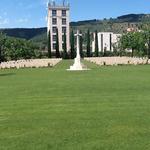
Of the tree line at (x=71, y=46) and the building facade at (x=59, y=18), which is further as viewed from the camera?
the building facade at (x=59, y=18)

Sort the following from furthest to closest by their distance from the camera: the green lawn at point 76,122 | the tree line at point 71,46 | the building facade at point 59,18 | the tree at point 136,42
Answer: the building facade at point 59,18, the tree at point 136,42, the tree line at point 71,46, the green lawn at point 76,122

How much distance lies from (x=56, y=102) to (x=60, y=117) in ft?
10.9

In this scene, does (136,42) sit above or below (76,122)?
above

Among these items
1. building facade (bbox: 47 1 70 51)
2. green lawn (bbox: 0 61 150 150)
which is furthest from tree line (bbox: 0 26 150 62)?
green lawn (bbox: 0 61 150 150)

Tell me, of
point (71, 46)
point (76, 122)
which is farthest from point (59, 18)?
point (76, 122)

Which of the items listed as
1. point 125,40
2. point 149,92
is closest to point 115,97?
point 149,92

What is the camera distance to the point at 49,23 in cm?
15175

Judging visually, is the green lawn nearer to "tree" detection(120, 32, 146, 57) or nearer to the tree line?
the tree line

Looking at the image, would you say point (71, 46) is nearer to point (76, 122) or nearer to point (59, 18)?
point (59, 18)

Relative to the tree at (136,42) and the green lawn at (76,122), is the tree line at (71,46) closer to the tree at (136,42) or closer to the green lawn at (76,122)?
the tree at (136,42)

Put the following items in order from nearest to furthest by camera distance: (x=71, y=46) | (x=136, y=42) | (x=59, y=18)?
1. (x=71, y=46)
2. (x=136, y=42)
3. (x=59, y=18)

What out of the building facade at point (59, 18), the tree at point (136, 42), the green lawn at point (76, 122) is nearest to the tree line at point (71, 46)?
the tree at point (136, 42)

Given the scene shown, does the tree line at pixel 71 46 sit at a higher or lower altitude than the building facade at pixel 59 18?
lower

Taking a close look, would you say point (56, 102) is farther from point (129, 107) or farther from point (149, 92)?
point (149, 92)
